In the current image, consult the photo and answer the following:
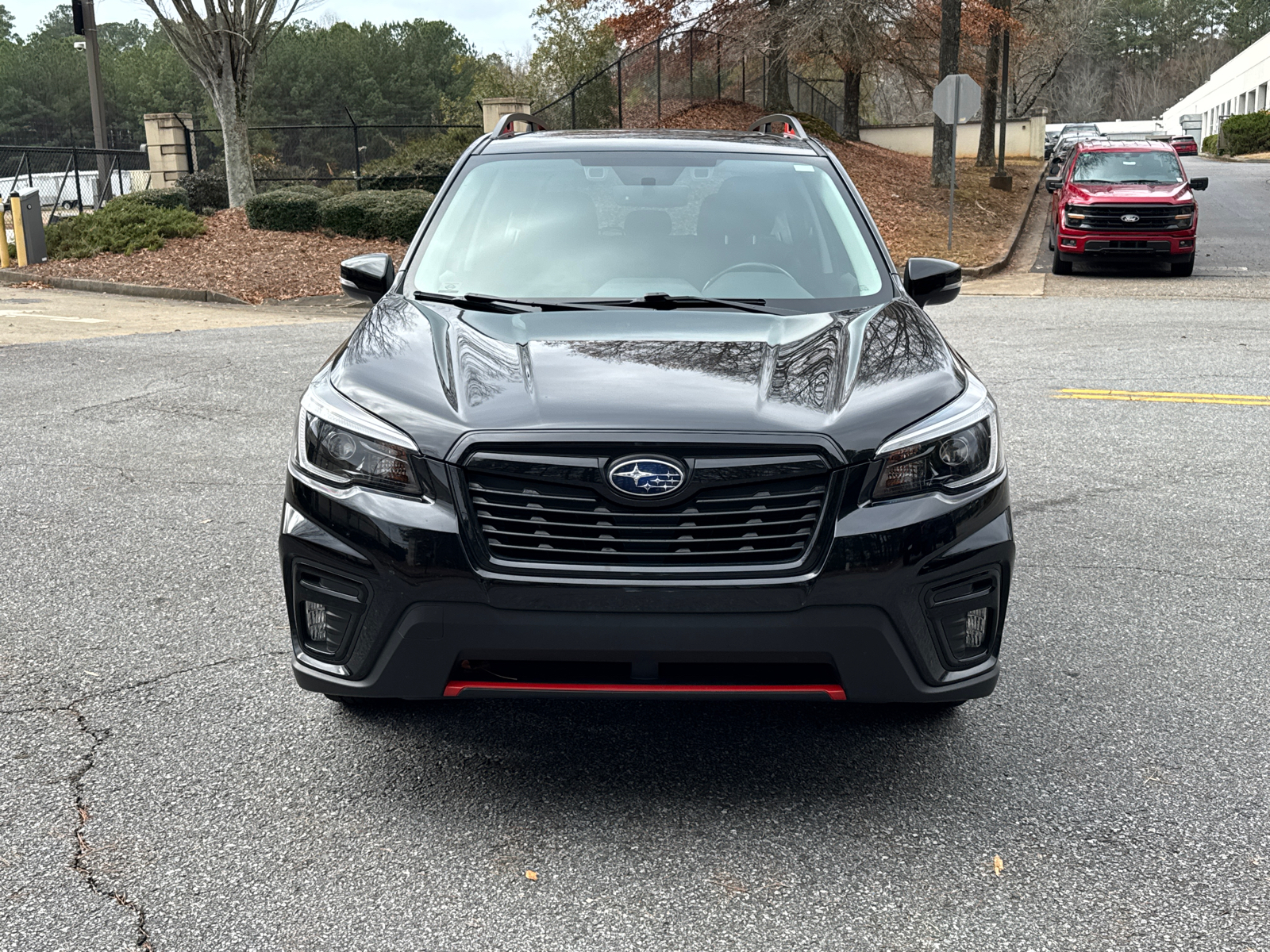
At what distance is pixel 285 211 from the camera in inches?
843

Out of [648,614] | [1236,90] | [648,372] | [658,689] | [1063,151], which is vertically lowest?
[658,689]

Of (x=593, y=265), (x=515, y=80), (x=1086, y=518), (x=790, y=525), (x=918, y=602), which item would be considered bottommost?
(x=1086, y=518)

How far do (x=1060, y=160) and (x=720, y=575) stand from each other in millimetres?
34092

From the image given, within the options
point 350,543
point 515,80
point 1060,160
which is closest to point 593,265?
point 350,543

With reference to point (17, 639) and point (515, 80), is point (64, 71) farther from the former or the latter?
point (17, 639)

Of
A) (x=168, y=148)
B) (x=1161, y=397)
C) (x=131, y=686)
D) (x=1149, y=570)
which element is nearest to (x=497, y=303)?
(x=131, y=686)

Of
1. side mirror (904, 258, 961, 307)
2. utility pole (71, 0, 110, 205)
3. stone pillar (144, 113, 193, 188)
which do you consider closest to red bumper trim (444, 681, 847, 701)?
side mirror (904, 258, 961, 307)

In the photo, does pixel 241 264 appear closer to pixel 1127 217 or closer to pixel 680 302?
pixel 1127 217

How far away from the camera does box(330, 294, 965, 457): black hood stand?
3.19 meters

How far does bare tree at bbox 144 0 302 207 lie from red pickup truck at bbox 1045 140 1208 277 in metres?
14.0

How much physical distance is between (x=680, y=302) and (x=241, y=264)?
16.5 metres

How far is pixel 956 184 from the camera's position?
31.1 m

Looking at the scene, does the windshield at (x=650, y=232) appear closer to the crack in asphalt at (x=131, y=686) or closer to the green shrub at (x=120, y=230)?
the crack in asphalt at (x=131, y=686)

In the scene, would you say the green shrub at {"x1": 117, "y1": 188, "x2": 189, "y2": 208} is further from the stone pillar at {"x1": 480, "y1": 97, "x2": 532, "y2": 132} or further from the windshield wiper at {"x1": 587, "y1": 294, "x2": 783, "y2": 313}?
the windshield wiper at {"x1": 587, "y1": 294, "x2": 783, "y2": 313}
